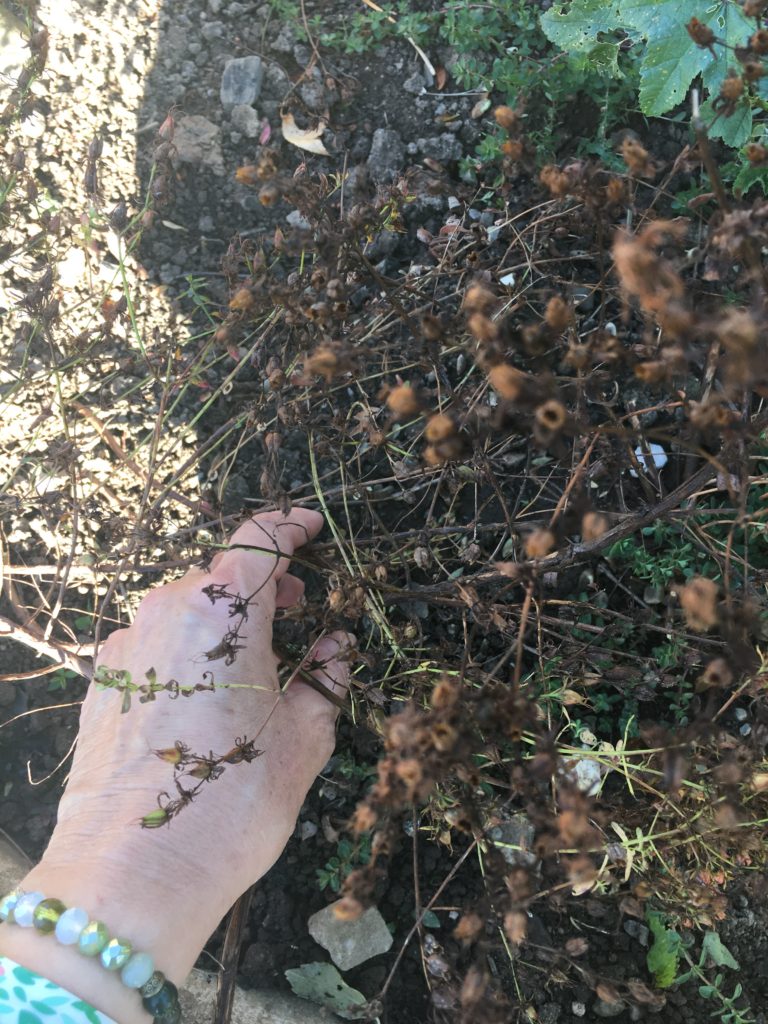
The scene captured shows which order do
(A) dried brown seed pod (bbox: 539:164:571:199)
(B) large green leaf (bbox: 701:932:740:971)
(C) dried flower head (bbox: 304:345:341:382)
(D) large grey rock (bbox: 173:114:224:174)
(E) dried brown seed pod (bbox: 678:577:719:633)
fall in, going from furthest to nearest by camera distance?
1. (D) large grey rock (bbox: 173:114:224:174)
2. (B) large green leaf (bbox: 701:932:740:971)
3. (A) dried brown seed pod (bbox: 539:164:571:199)
4. (C) dried flower head (bbox: 304:345:341:382)
5. (E) dried brown seed pod (bbox: 678:577:719:633)

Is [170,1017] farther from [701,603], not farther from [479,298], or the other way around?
[479,298]

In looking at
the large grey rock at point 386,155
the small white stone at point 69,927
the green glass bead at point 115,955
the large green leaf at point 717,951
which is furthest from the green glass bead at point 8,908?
the large grey rock at point 386,155

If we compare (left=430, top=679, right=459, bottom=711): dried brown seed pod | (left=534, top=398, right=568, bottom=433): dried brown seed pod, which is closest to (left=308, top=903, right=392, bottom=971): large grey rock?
(left=430, top=679, right=459, bottom=711): dried brown seed pod

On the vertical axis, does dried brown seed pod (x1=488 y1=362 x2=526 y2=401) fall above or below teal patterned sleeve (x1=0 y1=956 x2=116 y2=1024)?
above

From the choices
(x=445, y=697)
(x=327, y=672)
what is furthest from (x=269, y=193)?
(x=327, y=672)

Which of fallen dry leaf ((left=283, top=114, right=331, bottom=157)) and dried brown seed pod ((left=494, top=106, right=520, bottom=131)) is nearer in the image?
dried brown seed pod ((left=494, top=106, right=520, bottom=131))

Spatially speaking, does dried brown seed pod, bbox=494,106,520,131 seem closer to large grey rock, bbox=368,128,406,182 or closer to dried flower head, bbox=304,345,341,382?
dried flower head, bbox=304,345,341,382

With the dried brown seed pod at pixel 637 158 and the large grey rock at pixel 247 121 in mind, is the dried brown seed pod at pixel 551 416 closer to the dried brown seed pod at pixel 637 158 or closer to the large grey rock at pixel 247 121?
the dried brown seed pod at pixel 637 158
